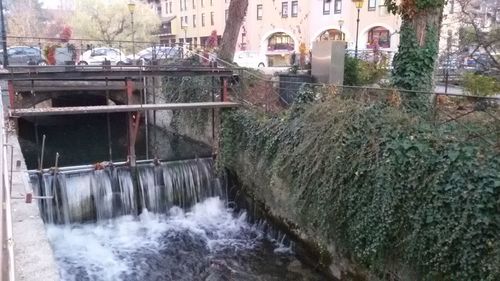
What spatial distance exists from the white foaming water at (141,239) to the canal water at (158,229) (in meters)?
0.02

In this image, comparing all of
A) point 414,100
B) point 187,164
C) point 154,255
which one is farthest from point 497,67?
point 154,255

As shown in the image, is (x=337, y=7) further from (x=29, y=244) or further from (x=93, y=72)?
(x=29, y=244)

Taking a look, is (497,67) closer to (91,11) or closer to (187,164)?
(187,164)

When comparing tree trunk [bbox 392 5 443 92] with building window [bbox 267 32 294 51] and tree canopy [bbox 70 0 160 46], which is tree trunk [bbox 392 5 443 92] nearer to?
building window [bbox 267 32 294 51]

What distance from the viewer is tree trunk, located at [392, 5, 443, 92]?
9.20 metres

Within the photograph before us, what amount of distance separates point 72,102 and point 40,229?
17922 mm

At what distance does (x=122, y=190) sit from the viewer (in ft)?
36.0

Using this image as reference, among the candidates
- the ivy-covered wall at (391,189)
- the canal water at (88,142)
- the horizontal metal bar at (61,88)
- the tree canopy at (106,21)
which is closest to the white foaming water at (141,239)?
the ivy-covered wall at (391,189)

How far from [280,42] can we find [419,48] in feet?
113

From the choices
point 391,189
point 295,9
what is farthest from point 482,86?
point 295,9

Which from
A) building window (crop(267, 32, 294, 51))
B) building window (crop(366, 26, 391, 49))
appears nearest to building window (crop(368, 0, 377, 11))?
building window (crop(366, 26, 391, 49))

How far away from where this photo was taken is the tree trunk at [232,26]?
16938 millimetres

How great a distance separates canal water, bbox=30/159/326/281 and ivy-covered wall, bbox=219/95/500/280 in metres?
1.27

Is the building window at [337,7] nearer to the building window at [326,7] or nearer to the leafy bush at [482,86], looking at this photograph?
the building window at [326,7]
